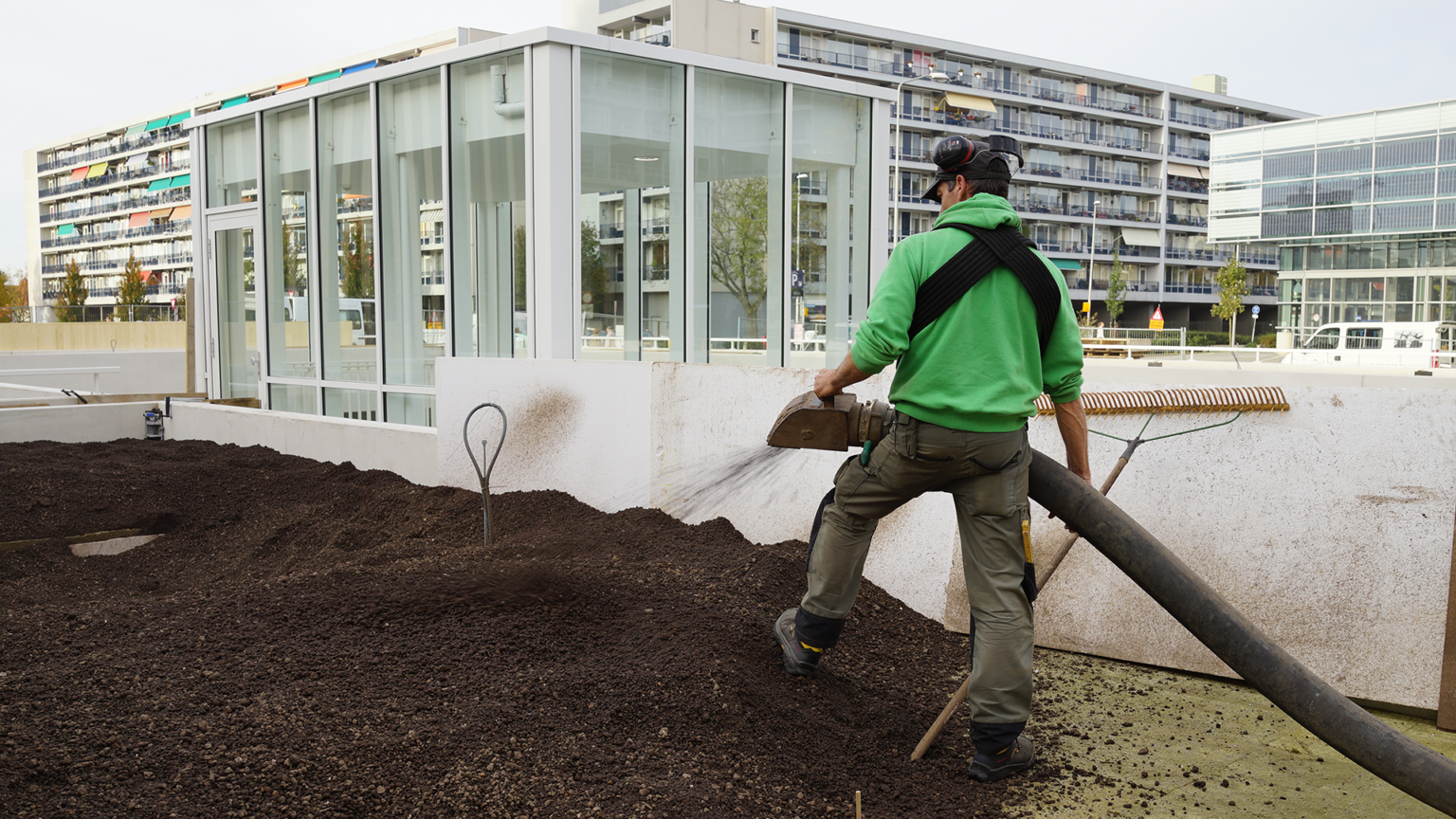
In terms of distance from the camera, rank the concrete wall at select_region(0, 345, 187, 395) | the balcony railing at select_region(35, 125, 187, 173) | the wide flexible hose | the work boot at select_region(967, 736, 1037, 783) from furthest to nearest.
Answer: the balcony railing at select_region(35, 125, 187, 173), the concrete wall at select_region(0, 345, 187, 395), the work boot at select_region(967, 736, 1037, 783), the wide flexible hose

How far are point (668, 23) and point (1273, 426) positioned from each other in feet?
198

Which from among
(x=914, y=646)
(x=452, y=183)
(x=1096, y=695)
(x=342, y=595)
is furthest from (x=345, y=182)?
(x=1096, y=695)

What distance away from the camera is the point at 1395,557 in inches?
153

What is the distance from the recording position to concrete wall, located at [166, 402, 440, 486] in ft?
26.7

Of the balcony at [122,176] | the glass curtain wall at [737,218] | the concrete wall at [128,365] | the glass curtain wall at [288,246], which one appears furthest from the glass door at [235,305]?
the balcony at [122,176]

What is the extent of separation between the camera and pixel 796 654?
12.0ft

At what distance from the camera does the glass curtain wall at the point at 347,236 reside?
10.0m

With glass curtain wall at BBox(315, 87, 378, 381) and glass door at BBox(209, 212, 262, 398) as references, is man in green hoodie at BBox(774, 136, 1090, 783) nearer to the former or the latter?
glass curtain wall at BBox(315, 87, 378, 381)

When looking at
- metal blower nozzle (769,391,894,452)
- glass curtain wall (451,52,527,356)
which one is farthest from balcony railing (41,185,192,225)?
metal blower nozzle (769,391,894,452)

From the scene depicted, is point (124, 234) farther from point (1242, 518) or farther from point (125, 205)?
point (1242, 518)

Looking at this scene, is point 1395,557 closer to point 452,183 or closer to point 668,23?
point 452,183

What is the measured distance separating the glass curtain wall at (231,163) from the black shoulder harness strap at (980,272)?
1032 cm

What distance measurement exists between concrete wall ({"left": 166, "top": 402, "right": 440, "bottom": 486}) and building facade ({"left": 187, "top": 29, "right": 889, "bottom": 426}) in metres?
0.63

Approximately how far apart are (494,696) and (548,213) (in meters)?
5.55
